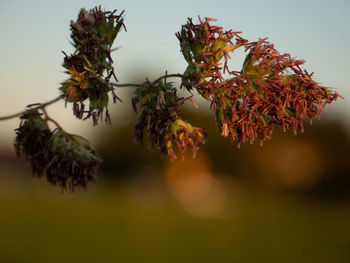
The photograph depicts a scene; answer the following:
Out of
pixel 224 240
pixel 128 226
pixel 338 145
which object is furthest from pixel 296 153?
pixel 128 226

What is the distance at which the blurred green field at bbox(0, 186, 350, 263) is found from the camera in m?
89.6

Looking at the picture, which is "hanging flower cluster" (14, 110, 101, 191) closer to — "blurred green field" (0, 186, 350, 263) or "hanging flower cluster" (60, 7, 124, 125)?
"hanging flower cluster" (60, 7, 124, 125)

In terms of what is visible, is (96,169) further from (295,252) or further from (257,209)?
(257,209)

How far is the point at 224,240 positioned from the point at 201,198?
52998 millimetres

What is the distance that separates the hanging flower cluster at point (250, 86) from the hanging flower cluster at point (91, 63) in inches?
26.5

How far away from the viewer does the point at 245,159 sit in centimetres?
13512

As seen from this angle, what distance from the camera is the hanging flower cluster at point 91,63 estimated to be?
4.34 meters

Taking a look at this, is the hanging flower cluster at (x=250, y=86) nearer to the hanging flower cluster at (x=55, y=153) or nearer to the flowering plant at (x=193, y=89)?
the flowering plant at (x=193, y=89)

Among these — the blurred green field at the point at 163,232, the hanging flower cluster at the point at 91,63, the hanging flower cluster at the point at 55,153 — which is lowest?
the blurred green field at the point at 163,232

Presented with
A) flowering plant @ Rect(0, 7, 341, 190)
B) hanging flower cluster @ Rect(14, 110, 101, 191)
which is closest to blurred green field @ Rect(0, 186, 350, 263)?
hanging flower cluster @ Rect(14, 110, 101, 191)

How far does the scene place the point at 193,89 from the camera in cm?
426

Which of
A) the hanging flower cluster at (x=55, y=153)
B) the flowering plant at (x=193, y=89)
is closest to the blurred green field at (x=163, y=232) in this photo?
the hanging flower cluster at (x=55, y=153)

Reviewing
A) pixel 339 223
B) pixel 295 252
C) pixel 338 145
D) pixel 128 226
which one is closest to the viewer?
pixel 295 252

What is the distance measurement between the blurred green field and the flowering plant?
80.8 meters
